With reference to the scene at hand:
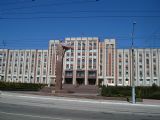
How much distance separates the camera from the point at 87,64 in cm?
A: 9806

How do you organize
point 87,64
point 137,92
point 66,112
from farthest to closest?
point 87,64, point 137,92, point 66,112

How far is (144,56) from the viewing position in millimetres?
108562

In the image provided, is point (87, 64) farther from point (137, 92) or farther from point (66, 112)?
point (66, 112)

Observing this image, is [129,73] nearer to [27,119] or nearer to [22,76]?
[22,76]

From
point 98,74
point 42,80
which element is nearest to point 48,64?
point 42,80

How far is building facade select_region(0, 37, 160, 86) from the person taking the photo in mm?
98500

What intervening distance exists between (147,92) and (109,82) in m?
60.3

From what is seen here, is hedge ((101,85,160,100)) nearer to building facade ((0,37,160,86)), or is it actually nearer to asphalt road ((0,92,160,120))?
asphalt road ((0,92,160,120))

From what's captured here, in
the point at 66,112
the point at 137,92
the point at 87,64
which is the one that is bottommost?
the point at 137,92

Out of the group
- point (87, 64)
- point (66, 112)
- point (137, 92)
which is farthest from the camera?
point (87, 64)

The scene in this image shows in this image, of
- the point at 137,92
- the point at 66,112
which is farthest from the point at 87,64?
the point at 66,112

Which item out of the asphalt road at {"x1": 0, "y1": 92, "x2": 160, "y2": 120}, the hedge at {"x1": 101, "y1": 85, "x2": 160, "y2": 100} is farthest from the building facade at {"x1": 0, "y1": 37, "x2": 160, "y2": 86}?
the asphalt road at {"x1": 0, "y1": 92, "x2": 160, "y2": 120}

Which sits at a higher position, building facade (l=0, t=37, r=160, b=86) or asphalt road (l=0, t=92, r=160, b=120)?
building facade (l=0, t=37, r=160, b=86)

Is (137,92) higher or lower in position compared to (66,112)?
lower
